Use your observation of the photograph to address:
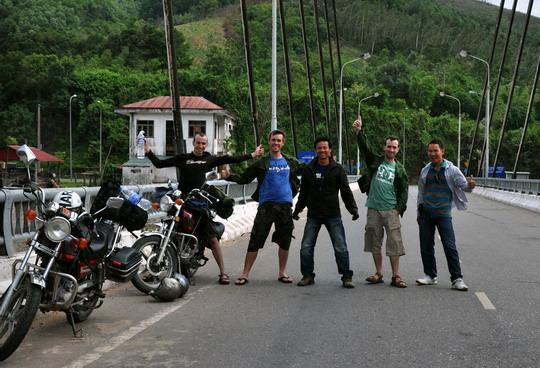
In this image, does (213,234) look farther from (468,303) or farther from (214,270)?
(468,303)

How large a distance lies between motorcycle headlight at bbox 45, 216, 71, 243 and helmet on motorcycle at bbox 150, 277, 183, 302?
2.23 meters

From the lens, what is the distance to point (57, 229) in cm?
559

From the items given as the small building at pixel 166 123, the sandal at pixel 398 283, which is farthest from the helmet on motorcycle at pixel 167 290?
the small building at pixel 166 123

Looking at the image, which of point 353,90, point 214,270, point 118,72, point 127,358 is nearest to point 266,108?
point 118,72

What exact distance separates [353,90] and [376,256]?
9846 cm

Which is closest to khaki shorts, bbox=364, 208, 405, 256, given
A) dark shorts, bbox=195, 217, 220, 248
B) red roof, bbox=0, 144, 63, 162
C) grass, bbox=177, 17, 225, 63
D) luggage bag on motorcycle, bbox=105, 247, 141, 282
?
dark shorts, bbox=195, 217, 220, 248

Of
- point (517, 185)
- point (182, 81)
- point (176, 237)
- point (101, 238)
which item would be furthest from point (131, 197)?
point (182, 81)

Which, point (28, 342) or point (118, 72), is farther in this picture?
point (118, 72)

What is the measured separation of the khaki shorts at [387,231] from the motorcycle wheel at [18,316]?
467cm

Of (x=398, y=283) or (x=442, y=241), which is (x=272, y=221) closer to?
(x=398, y=283)

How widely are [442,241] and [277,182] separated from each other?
2.13 meters

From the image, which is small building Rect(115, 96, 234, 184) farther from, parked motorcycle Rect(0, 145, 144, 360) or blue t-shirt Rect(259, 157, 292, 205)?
parked motorcycle Rect(0, 145, 144, 360)

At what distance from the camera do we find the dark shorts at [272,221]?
8.96 meters

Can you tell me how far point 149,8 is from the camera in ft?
521
